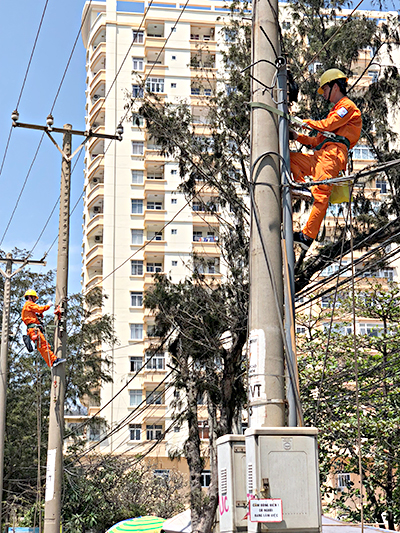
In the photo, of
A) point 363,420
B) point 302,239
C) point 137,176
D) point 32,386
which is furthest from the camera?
Answer: point 137,176

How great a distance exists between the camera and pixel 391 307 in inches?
A: 878

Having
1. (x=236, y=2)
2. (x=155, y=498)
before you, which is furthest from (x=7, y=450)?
(x=236, y=2)

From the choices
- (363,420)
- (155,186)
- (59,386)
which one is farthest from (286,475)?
(155,186)

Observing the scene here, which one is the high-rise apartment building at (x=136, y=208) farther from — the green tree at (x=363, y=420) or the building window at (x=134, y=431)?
the green tree at (x=363, y=420)

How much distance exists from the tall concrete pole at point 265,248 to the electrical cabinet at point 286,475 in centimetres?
32

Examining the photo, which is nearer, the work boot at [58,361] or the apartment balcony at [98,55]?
the work boot at [58,361]

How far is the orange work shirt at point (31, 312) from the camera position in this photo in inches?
595

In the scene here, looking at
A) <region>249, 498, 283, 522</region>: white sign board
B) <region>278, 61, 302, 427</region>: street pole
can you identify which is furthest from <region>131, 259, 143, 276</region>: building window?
<region>249, 498, 283, 522</region>: white sign board

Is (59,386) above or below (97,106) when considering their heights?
below

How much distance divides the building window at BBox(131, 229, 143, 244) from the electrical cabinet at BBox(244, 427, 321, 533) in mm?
47549

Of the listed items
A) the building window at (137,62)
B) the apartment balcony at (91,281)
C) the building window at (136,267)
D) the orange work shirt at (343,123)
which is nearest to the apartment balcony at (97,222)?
the apartment balcony at (91,281)

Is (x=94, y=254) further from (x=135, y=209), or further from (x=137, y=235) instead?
(x=135, y=209)

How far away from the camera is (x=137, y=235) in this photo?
5181cm

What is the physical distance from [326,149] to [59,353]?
334 inches
